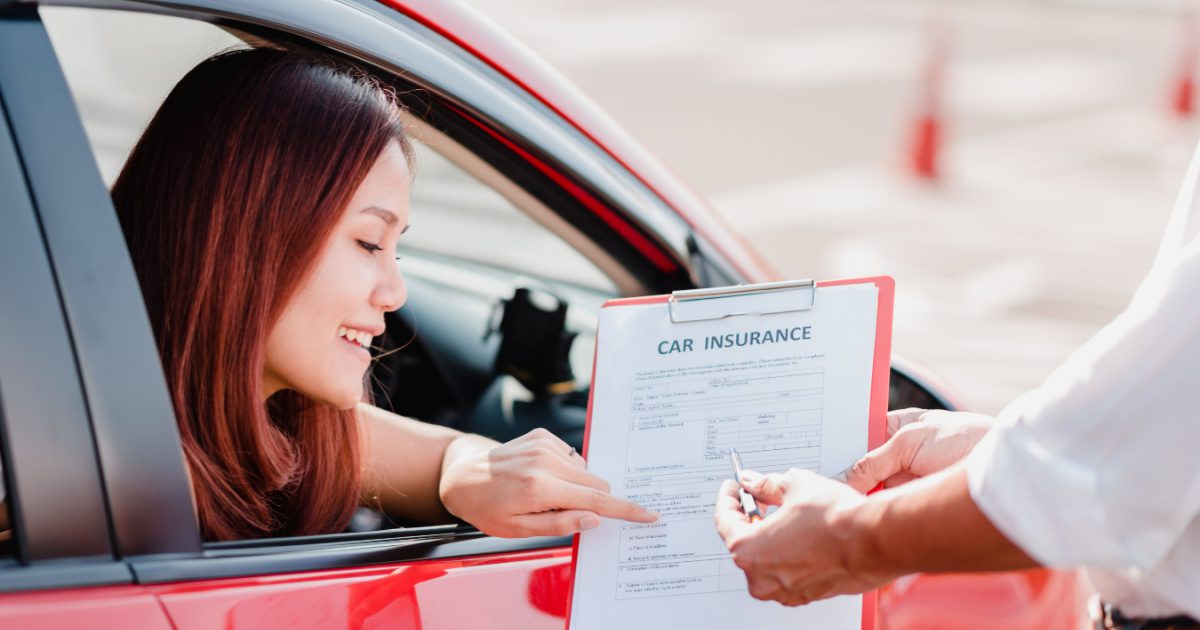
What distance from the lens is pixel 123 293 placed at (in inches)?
61.2

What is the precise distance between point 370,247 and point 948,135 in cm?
904

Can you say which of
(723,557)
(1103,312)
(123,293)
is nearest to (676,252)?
(723,557)

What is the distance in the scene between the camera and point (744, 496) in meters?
1.67

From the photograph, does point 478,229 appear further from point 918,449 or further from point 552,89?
point 918,449

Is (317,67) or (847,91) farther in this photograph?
(847,91)

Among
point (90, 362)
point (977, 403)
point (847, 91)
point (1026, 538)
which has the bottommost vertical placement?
point (1026, 538)

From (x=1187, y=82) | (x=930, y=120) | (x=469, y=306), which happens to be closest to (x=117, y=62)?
(x=930, y=120)

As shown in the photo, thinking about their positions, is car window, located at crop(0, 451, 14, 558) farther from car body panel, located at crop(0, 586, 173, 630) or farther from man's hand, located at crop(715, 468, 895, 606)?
man's hand, located at crop(715, 468, 895, 606)

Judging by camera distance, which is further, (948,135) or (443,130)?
(948,135)

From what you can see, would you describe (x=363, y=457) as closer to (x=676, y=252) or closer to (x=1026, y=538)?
(x=676, y=252)

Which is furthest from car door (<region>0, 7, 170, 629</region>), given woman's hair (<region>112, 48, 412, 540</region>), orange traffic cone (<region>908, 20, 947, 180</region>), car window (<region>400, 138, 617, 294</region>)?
orange traffic cone (<region>908, 20, 947, 180</region>)

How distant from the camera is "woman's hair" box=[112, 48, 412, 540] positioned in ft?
6.25

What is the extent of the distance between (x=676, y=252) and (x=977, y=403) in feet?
12.7

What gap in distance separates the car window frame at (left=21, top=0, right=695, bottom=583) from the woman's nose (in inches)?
10.3
